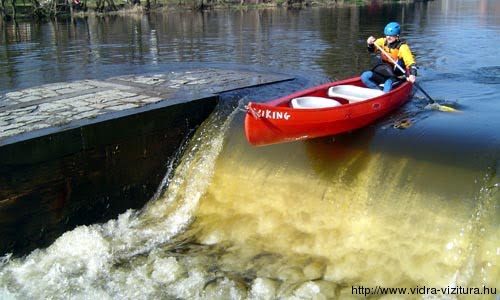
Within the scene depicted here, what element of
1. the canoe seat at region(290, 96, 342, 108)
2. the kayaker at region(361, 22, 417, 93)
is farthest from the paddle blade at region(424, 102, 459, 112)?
the canoe seat at region(290, 96, 342, 108)

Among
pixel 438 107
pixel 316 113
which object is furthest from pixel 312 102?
pixel 438 107

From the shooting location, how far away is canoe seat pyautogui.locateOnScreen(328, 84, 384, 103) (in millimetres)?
8836

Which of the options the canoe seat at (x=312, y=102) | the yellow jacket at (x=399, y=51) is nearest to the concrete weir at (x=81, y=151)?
the canoe seat at (x=312, y=102)

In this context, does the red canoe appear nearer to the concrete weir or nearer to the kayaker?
the kayaker

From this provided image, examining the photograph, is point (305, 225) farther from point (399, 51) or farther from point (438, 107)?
point (399, 51)

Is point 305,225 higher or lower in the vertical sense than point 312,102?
lower

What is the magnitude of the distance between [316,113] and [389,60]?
371cm

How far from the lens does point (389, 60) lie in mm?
9758

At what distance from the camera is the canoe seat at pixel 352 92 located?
8.84 metres

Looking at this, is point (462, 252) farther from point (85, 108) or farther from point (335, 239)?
point (85, 108)

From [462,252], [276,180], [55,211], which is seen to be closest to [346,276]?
[462,252]

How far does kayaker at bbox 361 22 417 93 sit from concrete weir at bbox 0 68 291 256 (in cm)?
346

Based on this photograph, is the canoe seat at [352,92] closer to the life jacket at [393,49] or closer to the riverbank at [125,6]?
the life jacket at [393,49]

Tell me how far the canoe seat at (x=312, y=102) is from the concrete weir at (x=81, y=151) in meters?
1.83
